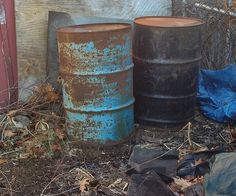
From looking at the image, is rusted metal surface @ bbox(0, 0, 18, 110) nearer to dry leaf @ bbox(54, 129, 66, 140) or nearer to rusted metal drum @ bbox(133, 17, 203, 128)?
dry leaf @ bbox(54, 129, 66, 140)

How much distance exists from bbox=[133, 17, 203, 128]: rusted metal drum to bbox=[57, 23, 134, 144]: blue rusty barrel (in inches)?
12.7

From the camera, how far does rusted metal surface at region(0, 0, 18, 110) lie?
15.8 feet

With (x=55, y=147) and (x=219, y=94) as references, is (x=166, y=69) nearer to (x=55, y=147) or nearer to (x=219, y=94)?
(x=219, y=94)

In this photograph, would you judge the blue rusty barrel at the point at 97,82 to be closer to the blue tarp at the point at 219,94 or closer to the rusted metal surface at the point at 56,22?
the rusted metal surface at the point at 56,22

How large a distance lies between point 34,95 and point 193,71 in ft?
5.69

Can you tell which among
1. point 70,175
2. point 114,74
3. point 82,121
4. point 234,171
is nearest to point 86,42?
point 114,74

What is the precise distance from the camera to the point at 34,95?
4.77m

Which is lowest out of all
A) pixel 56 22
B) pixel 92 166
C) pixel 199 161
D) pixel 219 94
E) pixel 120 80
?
pixel 92 166

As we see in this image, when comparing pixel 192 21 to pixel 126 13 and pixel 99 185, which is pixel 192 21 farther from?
pixel 99 185

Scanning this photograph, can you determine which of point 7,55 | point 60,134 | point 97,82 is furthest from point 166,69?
point 7,55

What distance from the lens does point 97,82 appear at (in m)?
3.88

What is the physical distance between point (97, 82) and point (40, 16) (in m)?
1.38

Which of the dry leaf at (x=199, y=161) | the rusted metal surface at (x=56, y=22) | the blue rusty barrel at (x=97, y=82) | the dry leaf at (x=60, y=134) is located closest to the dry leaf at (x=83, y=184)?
the blue rusty barrel at (x=97, y=82)

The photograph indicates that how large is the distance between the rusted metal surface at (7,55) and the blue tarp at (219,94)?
213 centimetres
